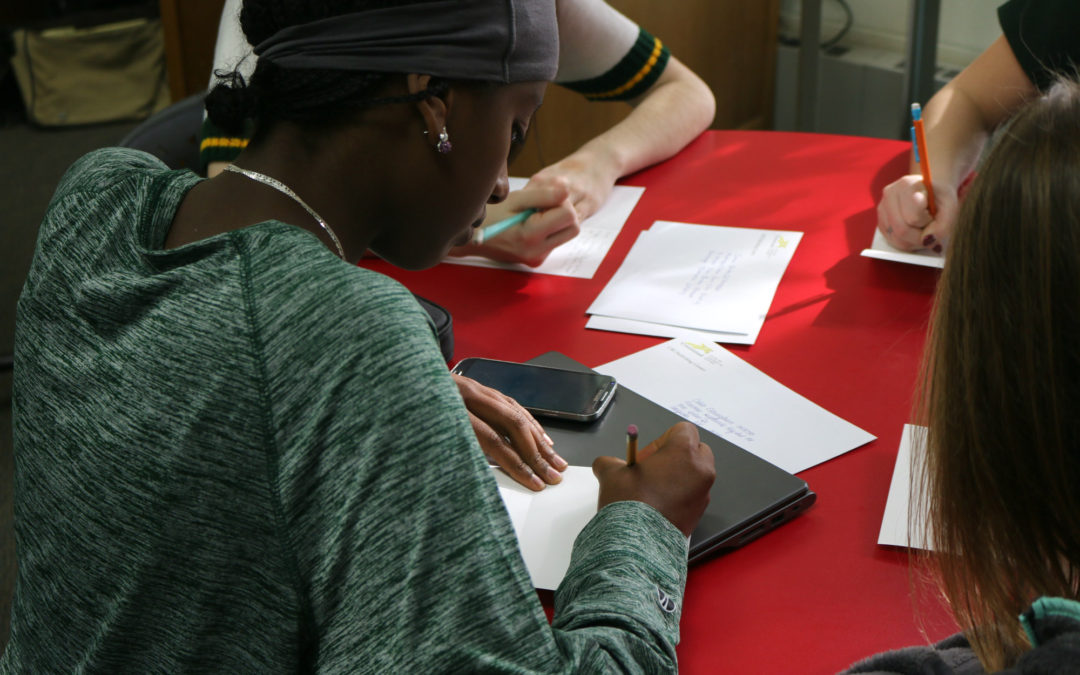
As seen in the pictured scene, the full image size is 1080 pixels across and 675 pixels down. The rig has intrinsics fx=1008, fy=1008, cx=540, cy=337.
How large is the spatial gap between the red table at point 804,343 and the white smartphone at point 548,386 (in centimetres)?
8

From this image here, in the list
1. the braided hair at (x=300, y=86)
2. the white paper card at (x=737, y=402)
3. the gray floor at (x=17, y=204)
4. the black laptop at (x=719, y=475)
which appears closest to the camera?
the braided hair at (x=300, y=86)

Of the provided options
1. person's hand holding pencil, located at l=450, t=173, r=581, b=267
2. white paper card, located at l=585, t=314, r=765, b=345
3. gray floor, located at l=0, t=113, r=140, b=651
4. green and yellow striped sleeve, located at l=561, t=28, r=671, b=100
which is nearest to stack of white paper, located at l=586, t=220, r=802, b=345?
white paper card, located at l=585, t=314, r=765, b=345

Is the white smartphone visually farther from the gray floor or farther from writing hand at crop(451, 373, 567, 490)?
the gray floor

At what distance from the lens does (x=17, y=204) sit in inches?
139

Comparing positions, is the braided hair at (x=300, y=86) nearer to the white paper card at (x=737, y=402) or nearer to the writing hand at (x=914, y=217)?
the white paper card at (x=737, y=402)

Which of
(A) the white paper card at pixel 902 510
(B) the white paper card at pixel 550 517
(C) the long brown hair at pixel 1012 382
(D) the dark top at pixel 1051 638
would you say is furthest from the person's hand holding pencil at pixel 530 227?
(D) the dark top at pixel 1051 638

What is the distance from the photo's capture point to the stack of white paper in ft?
4.08

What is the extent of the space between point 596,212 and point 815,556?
800 mm

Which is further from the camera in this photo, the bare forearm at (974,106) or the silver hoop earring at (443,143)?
the bare forearm at (974,106)

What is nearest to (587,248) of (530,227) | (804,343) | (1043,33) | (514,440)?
(530,227)

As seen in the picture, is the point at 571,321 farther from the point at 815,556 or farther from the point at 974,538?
the point at 974,538

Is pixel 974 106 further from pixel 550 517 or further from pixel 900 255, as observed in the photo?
pixel 550 517

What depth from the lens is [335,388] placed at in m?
0.63

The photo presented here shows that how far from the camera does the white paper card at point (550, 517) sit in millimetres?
859
